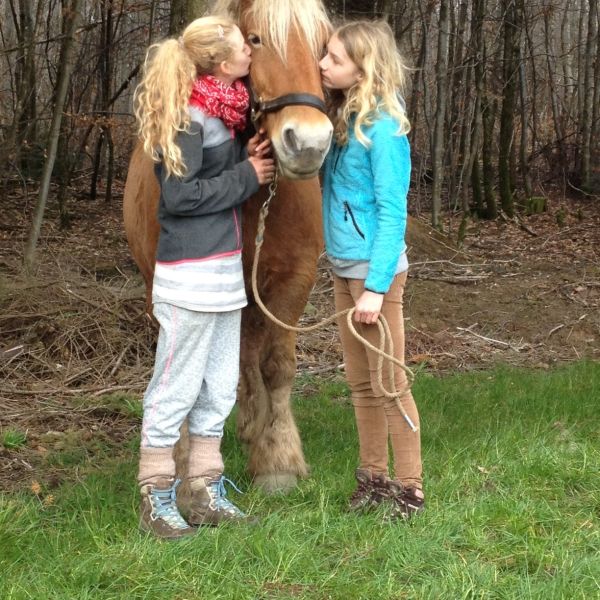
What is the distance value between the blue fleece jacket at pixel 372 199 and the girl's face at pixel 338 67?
168 mm

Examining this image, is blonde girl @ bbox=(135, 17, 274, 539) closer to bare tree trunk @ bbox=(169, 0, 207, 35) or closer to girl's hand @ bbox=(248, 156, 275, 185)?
girl's hand @ bbox=(248, 156, 275, 185)

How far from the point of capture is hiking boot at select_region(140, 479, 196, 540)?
311 cm

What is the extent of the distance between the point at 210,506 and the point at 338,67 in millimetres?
1779

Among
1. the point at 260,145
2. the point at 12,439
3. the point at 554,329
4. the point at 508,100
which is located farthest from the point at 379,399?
the point at 508,100

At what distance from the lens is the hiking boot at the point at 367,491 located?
335 centimetres

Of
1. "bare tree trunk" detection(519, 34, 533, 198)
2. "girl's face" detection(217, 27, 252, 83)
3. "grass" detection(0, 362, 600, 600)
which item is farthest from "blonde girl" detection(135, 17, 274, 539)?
"bare tree trunk" detection(519, 34, 533, 198)

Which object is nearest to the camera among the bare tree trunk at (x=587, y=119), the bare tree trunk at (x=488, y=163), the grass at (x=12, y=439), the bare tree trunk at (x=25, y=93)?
the grass at (x=12, y=439)

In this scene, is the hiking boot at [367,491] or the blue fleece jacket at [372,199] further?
the hiking boot at [367,491]

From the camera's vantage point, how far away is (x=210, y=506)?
3289mm

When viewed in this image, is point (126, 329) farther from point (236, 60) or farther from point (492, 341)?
point (236, 60)

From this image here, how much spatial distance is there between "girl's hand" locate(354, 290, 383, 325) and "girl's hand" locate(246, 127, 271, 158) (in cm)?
65

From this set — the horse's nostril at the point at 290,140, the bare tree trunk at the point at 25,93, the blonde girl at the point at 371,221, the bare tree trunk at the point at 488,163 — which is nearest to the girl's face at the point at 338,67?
the blonde girl at the point at 371,221

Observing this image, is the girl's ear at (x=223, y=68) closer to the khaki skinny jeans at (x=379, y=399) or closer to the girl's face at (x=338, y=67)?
the girl's face at (x=338, y=67)

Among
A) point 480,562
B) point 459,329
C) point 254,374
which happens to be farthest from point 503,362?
point 480,562
